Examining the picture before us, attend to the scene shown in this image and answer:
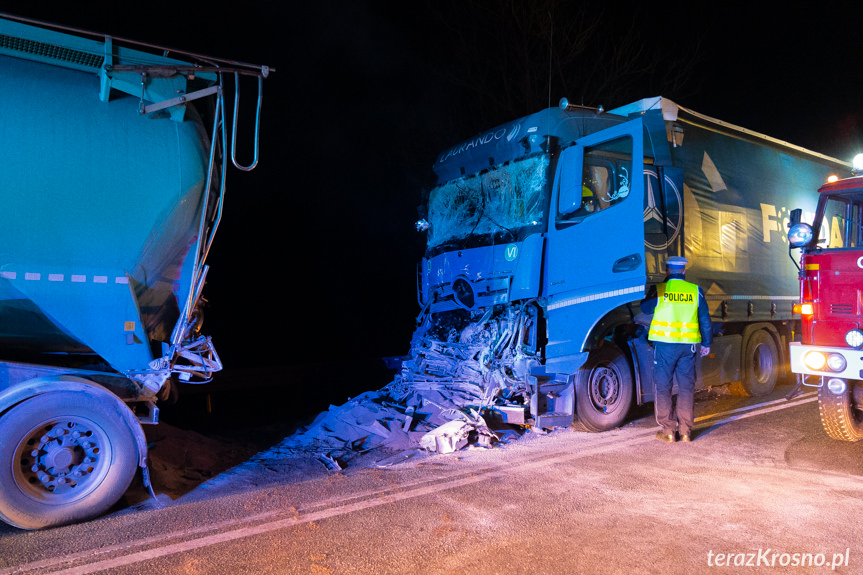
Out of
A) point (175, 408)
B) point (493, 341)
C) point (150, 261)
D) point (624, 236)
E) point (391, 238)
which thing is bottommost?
point (175, 408)

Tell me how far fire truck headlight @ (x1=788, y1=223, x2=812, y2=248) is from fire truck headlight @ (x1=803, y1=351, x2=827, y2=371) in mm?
1080

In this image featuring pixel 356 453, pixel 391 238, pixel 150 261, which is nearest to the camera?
pixel 150 261

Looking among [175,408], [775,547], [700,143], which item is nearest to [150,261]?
[775,547]

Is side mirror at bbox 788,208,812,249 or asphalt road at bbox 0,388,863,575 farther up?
side mirror at bbox 788,208,812,249

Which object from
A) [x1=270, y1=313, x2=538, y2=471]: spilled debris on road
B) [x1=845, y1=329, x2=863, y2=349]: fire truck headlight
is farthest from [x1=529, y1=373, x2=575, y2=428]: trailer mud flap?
[x1=845, y1=329, x2=863, y2=349]: fire truck headlight

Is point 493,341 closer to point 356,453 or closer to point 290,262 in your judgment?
point 356,453

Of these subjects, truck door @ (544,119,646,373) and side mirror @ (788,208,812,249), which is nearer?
side mirror @ (788,208,812,249)

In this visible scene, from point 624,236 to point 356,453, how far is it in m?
3.52

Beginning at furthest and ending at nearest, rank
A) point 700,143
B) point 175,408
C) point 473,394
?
point 175,408
point 700,143
point 473,394

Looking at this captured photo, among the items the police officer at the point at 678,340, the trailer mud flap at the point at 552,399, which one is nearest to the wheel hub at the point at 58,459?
the trailer mud flap at the point at 552,399

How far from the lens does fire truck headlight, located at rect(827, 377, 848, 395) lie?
543 centimetres

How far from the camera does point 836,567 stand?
10.6 feet

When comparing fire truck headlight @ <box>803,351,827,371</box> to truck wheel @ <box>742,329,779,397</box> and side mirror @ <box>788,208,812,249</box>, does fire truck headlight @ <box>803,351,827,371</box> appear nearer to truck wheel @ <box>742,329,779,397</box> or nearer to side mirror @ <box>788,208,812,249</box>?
side mirror @ <box>788,208,812,249</box>

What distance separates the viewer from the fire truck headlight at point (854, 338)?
5258 millimetres
